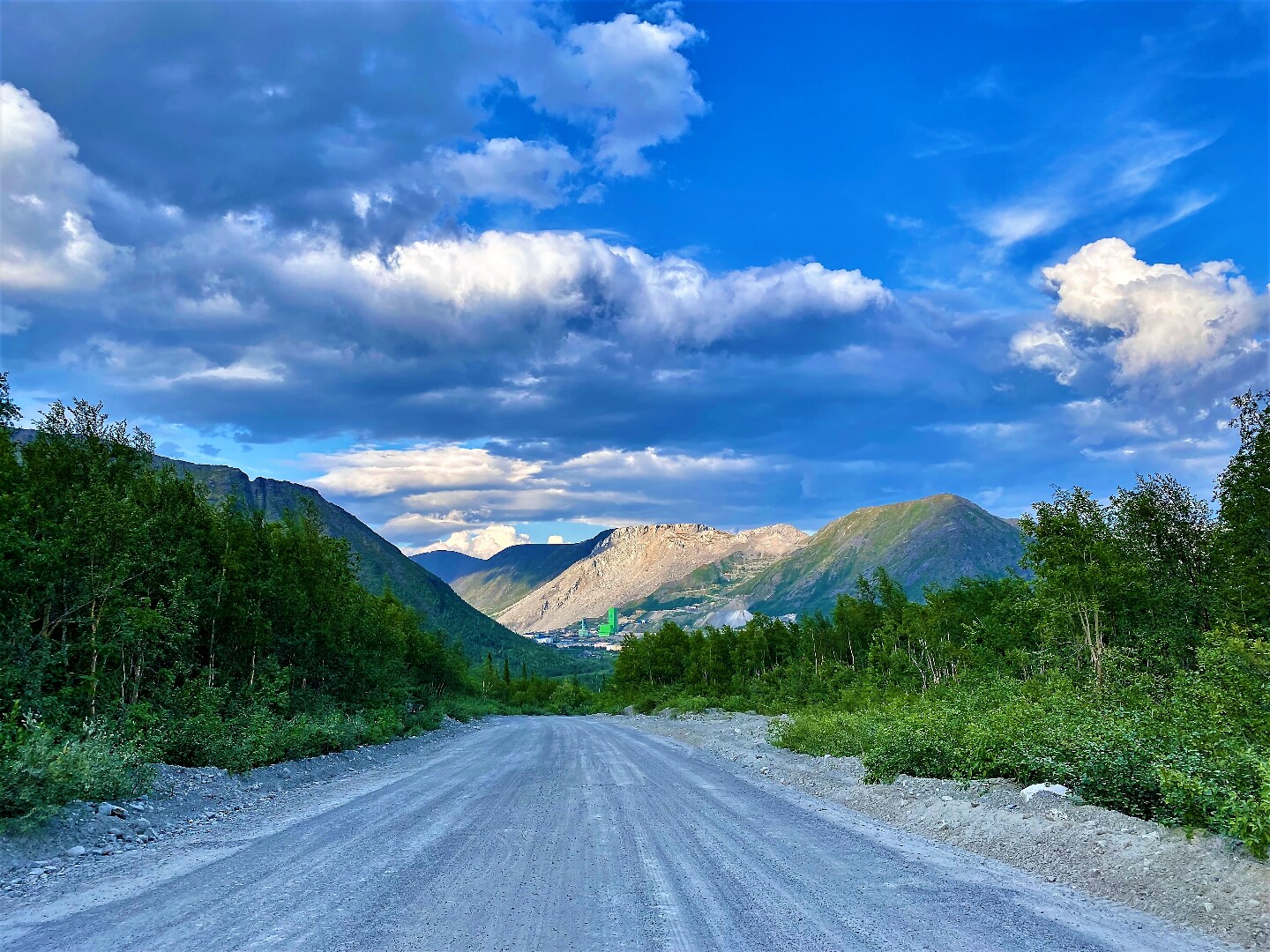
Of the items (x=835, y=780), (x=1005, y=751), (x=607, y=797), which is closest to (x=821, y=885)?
(x=1005, y=751)

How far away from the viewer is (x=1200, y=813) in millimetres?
8164

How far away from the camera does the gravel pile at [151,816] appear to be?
9.05 meters

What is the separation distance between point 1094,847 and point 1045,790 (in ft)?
7.74

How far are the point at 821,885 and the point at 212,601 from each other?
23.3 m

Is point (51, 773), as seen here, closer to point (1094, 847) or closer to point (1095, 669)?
point (1094, 847)

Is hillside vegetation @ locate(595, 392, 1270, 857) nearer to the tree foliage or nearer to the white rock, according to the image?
the white rock

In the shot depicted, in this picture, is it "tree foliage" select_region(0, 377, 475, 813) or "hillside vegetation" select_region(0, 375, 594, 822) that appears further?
"tree foliage" select_region(0, 377, 475, 813)

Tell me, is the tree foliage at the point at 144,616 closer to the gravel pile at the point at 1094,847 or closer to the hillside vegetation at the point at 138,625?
the hillside vegetation at the point at 138,625

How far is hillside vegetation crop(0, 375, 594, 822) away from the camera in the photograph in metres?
13.8

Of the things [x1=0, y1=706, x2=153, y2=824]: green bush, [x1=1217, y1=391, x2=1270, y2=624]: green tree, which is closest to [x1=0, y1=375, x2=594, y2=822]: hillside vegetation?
[x1=0, y1=706, x2=153, y2=824]: green bush

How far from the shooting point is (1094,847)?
342 inches

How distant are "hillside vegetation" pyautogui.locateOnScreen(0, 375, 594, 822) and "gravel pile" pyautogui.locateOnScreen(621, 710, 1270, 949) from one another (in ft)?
44.4

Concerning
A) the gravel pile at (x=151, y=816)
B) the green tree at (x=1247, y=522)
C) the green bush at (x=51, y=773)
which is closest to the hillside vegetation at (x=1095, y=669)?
the green tree at (x=1247, y=522)

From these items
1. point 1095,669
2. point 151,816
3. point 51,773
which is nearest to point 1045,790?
point 151,816
